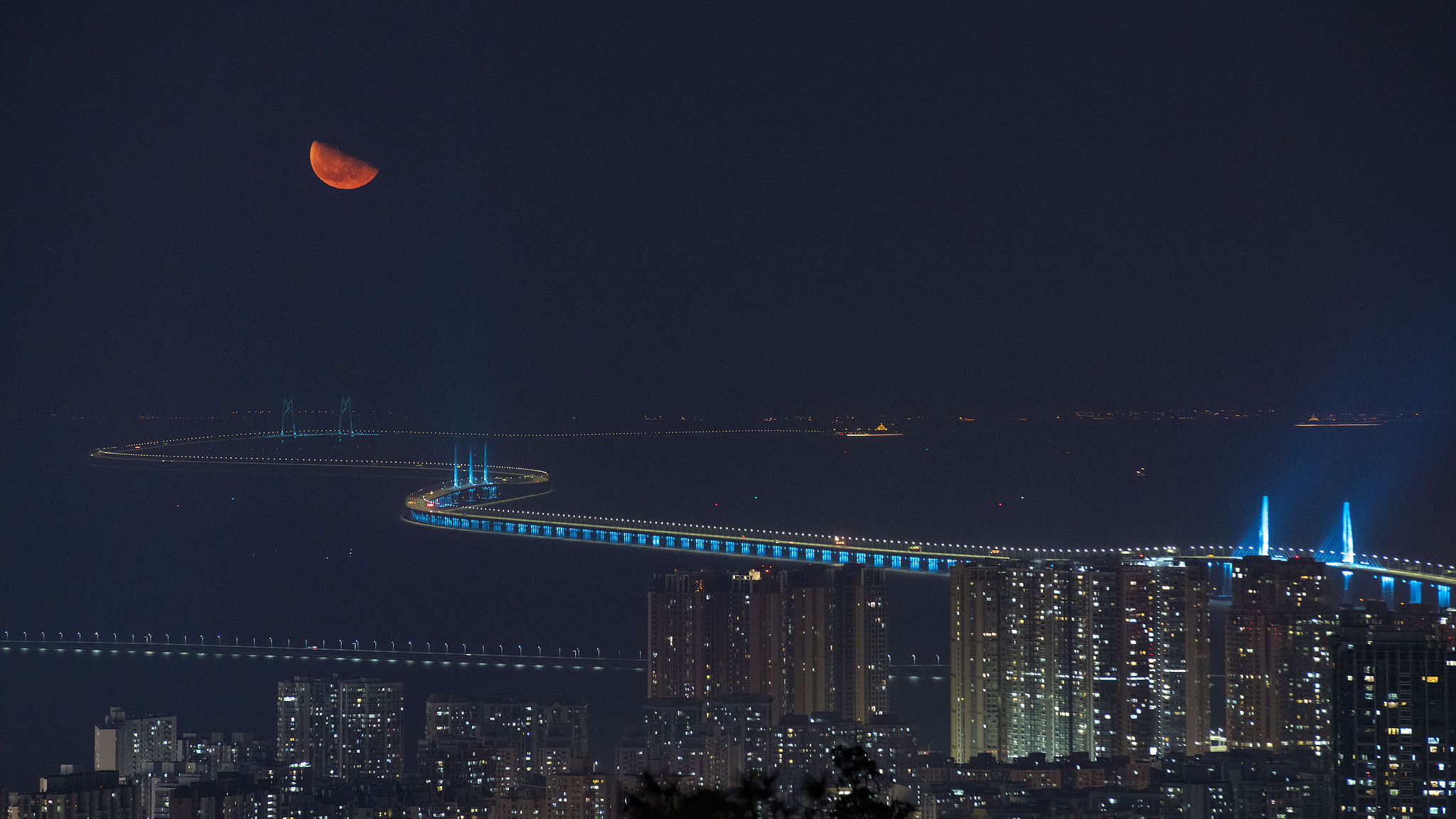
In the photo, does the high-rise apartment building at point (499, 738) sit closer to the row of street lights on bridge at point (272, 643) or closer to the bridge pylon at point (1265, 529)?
the row of street lights on bridge at point (272, 643)

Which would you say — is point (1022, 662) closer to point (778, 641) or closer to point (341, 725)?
point (778, 641)

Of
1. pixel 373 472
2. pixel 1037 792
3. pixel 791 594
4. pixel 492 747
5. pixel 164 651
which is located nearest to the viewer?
pixel 1037 792

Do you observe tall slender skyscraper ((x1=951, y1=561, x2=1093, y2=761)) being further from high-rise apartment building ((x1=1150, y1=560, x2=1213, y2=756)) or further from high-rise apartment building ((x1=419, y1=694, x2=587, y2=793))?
high-rise apartment building ((x1=419, y1=694, x2=587, y2=793))

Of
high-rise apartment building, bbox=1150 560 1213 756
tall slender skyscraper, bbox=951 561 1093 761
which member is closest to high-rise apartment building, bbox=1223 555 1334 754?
high-rise apartment building, bbox=1150 560 1213 756

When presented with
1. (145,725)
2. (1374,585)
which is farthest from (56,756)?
(1374,585)

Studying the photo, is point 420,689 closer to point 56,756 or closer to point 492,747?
point 56,756

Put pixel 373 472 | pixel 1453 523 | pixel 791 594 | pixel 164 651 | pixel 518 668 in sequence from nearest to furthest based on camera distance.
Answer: pixel 791 594 < pixel 518 668 < pixel 164 651 < pixel 1453 523 < pixel 373 472

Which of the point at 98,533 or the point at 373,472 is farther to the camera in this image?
the point at 373,472
